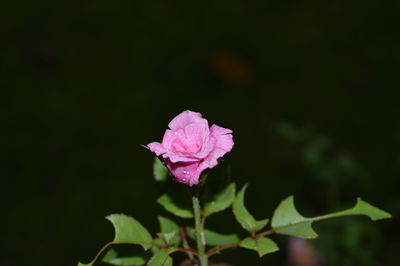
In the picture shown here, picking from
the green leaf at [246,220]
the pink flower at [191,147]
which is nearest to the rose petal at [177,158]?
the pink flower at [191,147]

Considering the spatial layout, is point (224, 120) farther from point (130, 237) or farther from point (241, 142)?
point (130, 237)

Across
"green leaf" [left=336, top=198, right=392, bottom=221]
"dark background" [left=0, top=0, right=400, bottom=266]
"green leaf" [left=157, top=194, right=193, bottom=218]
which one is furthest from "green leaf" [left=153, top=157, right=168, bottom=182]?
"dark background" [left=0, top=0, right=400, bottom=266]

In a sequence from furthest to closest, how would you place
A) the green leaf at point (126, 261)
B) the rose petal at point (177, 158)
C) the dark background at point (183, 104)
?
the dark background at point (183, 104)
the green leaf at point (126, 261)
the rose petal at point (177, 158)

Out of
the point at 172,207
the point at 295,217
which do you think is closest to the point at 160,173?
the point at 172,207

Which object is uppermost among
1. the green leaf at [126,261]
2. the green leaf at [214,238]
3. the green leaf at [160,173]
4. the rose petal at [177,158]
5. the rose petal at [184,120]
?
the rose petal at [184,120]

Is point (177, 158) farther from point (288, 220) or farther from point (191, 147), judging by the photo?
point (288, 220)

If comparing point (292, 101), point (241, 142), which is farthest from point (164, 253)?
point (292, 101)

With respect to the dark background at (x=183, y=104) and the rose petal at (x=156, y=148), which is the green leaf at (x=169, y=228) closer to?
the rose petal at (x=156, y=148)
